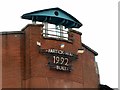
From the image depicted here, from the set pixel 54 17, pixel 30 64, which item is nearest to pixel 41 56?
pixel 30 64

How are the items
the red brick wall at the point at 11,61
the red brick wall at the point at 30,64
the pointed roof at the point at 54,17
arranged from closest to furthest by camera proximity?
the red brick wall at the point at 30,64 < the red brick wall at the point at 11,61 < the pointed roof at the point at 54,17

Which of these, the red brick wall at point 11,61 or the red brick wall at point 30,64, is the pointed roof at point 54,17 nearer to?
the red brick wall at point 30,64

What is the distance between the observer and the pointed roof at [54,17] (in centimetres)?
5084

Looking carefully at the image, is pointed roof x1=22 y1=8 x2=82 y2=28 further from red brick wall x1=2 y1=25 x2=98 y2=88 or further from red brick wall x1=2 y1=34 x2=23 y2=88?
red brick wall x1=2 y1=34 x2=23 y2=88

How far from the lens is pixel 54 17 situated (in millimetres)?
51531

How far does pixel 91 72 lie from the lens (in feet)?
181

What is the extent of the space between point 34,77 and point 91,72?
9.08m

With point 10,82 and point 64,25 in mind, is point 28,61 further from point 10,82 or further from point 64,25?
point 64,25

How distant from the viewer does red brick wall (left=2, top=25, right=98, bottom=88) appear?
48.2m

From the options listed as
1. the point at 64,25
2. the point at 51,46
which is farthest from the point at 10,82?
the point at 64,25

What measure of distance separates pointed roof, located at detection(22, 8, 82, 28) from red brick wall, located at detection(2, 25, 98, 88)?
5.57ft

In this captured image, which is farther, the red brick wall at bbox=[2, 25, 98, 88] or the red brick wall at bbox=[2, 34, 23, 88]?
the red brick wall at bbox=[2, 34, 23, 88]

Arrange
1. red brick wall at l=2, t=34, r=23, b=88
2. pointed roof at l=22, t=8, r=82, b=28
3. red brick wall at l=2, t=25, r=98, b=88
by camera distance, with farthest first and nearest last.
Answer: pointed roof at l=22, t=8, r=82, b=28 < red brick wall at l=2, t=34, r=23, b=88 < red brick wall at l=2, t=25, r=98, b=88

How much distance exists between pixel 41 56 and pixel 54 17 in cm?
496
